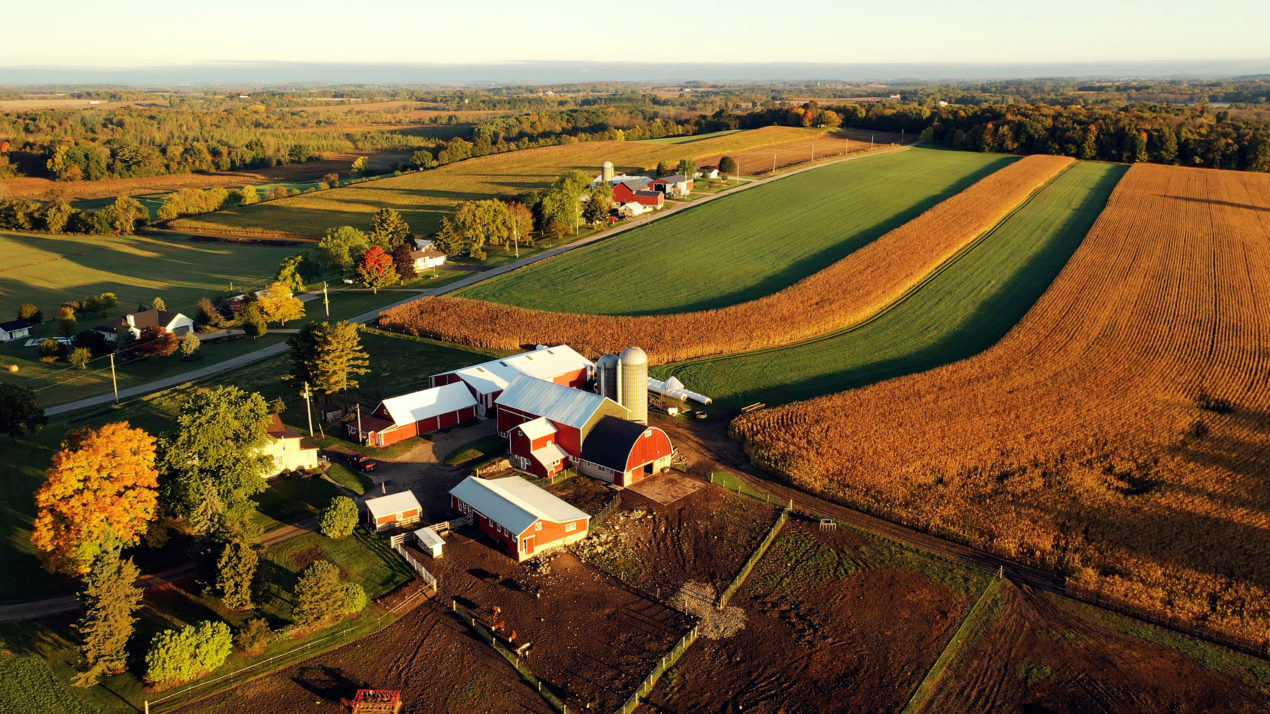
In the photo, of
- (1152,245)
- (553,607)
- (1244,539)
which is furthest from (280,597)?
(1152,245)

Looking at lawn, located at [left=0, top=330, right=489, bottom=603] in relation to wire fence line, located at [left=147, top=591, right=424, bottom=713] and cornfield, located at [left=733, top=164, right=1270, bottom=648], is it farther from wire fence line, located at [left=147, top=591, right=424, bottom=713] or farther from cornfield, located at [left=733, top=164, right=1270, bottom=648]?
cornfield, located at [left=733, top=164, right=1270, bottom=648]

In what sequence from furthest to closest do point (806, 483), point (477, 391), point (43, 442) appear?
point (477, 391) < point (43, 442) < point (806, 483)

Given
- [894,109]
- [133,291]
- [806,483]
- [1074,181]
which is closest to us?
[806,483]

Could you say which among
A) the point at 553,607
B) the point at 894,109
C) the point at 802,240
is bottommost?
the point at 553,607

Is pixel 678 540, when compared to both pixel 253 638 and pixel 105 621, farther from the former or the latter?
pixel 105 621

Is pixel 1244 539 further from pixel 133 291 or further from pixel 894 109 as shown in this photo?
pixel 894 109
